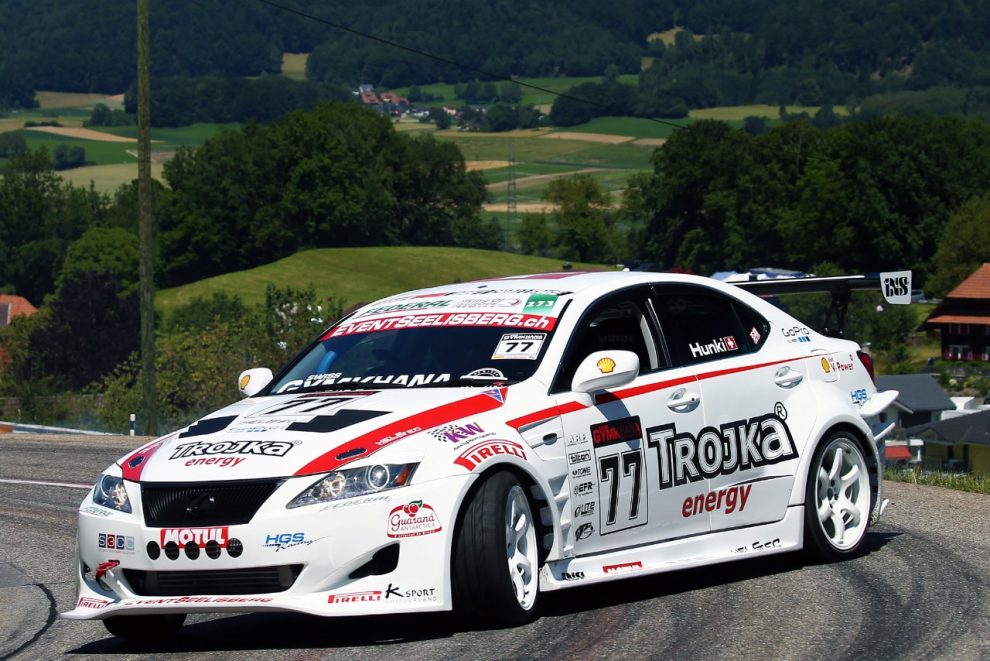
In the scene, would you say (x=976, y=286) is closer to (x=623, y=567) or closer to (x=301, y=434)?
(x=623, y=567)

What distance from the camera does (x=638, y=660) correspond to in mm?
6285

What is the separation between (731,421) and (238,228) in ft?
476

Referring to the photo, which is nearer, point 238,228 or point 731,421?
point 731,421

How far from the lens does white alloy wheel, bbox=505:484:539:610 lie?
6867mm

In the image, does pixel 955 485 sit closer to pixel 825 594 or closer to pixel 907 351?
pixel 825 594

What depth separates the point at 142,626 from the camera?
283 inches

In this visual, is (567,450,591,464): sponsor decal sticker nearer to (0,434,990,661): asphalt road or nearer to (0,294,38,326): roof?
(0,434,990,661): asphalt road

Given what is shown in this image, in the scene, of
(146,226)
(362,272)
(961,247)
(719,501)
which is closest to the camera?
(719,501)

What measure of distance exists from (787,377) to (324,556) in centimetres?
339

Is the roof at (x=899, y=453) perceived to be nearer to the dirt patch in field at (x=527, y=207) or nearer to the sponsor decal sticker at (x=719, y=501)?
the sponsor decal sticker at (x=719, y=501)

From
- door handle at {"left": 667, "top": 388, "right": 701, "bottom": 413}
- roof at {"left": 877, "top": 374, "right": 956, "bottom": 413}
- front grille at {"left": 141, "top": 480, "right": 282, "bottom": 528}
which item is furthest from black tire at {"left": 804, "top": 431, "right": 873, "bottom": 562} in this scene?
roof at {"left": 877, "top": 374, "right": 956, "bottom": 413}

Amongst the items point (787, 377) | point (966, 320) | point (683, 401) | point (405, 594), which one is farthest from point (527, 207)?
point (405, 594)

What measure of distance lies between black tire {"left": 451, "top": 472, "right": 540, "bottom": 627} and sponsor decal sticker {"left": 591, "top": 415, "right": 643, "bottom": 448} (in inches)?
28.3

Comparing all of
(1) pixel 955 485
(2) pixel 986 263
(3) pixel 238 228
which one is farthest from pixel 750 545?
(3) pixel 238 228
